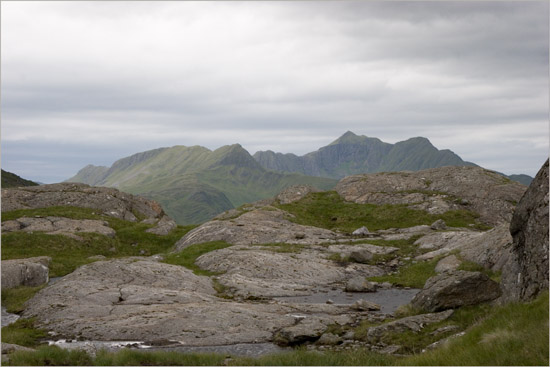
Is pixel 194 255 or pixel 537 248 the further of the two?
pixel 194 255

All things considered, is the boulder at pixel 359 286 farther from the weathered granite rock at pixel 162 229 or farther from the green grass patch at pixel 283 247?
the weathered granite rock at pixel 162 229

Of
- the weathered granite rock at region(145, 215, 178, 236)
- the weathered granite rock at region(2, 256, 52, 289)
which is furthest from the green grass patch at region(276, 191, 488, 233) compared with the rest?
the weathered granite rock at region(2, 256, 52, 289)

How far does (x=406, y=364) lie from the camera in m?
17.3

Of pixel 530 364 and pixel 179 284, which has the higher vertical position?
pixel 530 364

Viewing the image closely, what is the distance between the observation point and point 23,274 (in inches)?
2130

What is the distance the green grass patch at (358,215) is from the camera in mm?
89750

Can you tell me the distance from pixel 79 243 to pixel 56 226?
1244cm

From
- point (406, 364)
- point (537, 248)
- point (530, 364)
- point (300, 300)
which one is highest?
point (537, 248)

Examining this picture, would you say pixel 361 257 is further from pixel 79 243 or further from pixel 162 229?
pixel 79 243

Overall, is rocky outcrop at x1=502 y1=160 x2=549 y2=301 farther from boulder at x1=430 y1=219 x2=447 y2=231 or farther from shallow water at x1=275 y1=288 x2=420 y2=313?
boulder at x1=430 y1=219 x2=447 y2=231

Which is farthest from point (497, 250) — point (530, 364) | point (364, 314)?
point (530, 364)

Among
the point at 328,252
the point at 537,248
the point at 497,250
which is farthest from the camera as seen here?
the point at 328,252

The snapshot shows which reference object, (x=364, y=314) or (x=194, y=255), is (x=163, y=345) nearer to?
(x=364, y=314)

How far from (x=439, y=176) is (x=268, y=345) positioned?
89.4 m
